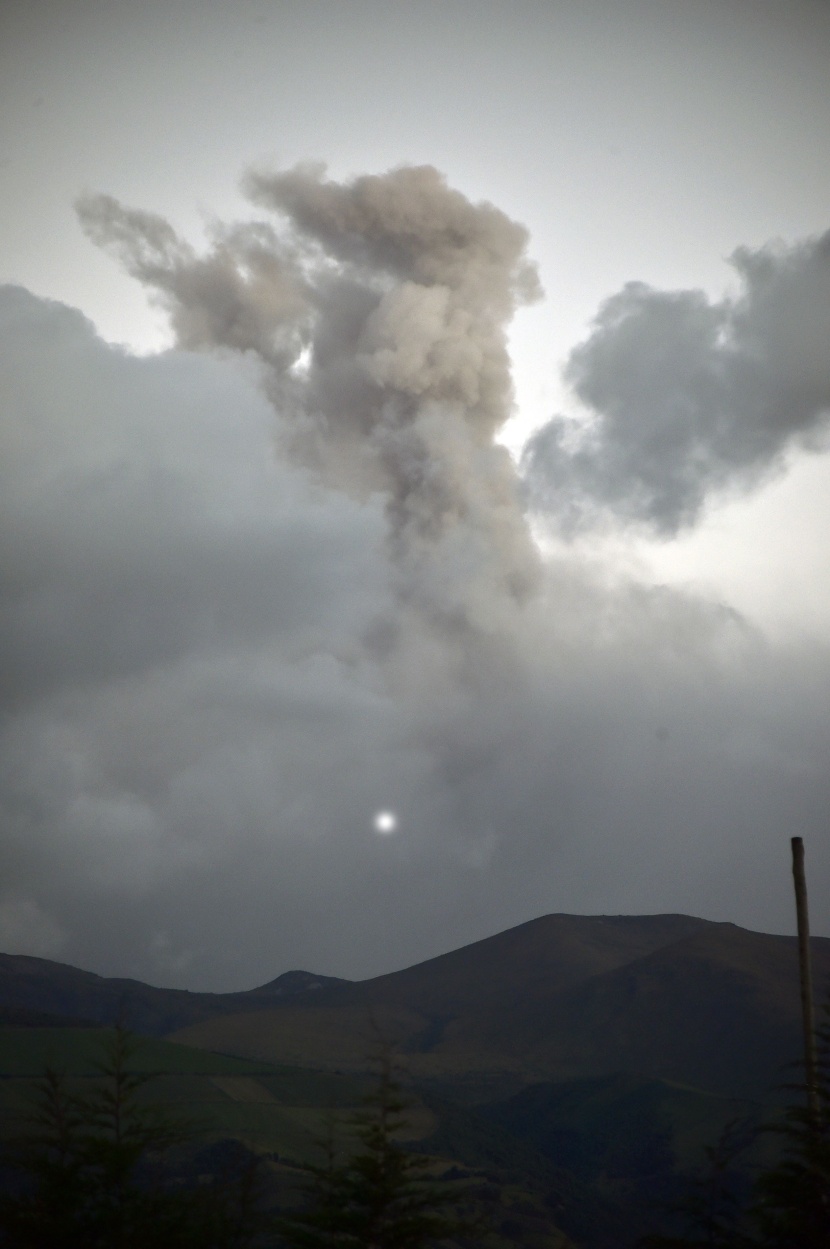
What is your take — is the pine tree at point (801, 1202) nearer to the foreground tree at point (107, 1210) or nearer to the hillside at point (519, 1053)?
the foreground tree at point (107, 1210)

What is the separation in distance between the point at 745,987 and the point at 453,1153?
62381 millimetres

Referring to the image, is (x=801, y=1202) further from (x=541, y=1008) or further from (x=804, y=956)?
(x=541, y=1008)

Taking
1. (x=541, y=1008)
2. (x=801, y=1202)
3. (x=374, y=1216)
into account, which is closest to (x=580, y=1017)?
(x=541, y=1008)

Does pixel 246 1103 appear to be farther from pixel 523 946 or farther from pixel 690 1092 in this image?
pixel 523 946

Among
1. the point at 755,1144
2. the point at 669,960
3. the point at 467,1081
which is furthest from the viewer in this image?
the point at 669,960

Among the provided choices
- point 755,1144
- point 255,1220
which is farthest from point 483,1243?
point 255,1220

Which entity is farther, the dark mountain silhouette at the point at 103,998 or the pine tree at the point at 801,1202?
the dark mountain silhouette at the point at 103,998

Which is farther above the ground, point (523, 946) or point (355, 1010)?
point (523, 946)

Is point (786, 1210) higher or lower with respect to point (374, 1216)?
higher

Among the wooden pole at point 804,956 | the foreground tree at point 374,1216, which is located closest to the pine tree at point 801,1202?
the foreground tree at point 374,1216

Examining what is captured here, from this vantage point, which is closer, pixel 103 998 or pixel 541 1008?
pixel 541 1008

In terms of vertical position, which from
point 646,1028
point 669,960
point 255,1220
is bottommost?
point 255,1220

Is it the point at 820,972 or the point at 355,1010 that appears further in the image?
the point at 355,1010

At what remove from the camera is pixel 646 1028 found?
396ft
